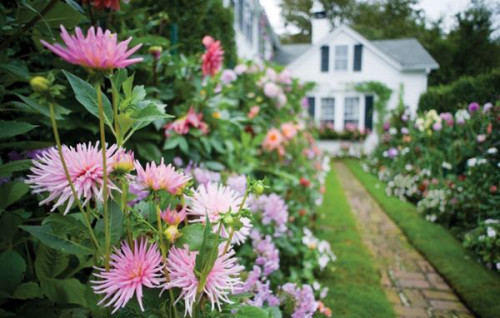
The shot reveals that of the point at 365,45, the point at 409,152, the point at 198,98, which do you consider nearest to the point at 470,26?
the point at 409,152

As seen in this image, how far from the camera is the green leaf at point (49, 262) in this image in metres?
0.89

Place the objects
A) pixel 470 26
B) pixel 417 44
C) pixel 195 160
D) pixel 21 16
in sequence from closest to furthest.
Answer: pixel 21 16
pixel 195 160
pixel 470 26
pixel 417 44

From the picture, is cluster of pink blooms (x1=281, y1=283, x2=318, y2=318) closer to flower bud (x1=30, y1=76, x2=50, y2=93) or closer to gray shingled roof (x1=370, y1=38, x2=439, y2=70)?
flower bud (x1=30, y1=76, x2=50, y2=93)

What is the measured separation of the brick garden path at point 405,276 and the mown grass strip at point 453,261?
63 mm

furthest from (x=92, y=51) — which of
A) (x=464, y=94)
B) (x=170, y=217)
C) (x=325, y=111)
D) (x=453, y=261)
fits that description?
(x=325, y=111)

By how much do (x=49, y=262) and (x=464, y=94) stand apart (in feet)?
22.4

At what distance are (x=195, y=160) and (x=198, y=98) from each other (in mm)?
332

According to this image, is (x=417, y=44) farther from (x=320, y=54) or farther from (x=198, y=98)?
(x=198, y=98)

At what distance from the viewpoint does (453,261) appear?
322 centimetres

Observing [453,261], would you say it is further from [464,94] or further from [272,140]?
[464,94]

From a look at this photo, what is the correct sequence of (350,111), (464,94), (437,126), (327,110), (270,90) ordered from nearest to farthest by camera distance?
(270,90)
(437,126)
(464,94)
(350,111)
(327,110)

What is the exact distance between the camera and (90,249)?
0.63 meters

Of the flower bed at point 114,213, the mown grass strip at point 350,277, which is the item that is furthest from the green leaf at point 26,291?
the mown grass strip at point 350,277

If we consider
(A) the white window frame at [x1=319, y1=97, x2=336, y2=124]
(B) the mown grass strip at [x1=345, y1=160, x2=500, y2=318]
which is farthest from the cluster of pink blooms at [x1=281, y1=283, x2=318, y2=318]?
(A) the white window frame at [x1=319, y1=97, x2=336, y2=124]
